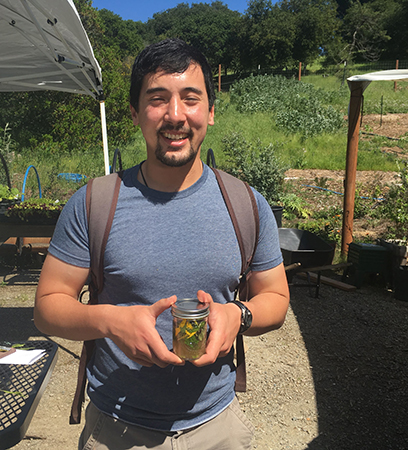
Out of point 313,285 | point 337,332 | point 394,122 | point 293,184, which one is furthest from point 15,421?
point 394,122

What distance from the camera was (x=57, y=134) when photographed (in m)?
17.9

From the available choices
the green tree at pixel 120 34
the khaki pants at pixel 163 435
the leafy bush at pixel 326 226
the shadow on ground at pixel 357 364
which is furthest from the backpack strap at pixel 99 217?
the green tree at pixel 120 34

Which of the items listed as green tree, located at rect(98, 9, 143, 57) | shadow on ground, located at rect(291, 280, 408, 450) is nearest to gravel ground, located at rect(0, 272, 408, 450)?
shadow on ground, located at rect(291, 280, 408, 450)

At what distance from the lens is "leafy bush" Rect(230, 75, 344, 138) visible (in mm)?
19078

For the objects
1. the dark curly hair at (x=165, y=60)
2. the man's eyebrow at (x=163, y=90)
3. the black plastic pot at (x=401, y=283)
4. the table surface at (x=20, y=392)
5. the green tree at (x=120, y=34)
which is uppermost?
the green tree at (x=120, y=34)

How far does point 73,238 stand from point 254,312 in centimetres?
68

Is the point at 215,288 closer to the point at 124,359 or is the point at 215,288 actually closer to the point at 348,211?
the point at 124,359

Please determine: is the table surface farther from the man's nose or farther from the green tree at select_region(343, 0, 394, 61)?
the green tree at select_region(343, 0, 394, 61)

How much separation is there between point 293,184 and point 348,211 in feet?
15.1

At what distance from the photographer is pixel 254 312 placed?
146cm

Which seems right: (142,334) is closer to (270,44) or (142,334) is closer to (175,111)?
(175,111)

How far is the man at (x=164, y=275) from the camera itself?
1416mm

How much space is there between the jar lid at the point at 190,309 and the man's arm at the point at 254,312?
2cm

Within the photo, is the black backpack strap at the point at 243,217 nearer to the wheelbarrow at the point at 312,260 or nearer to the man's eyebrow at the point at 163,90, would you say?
the man's eyebrow at the point at 163,90
